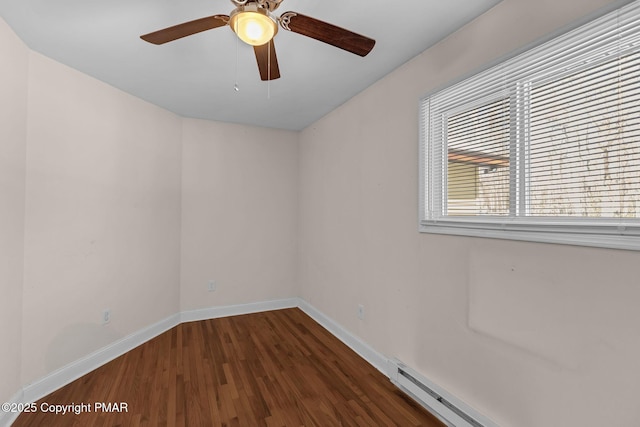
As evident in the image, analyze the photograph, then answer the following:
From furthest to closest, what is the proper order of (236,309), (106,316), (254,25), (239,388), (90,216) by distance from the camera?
(236,309) < (106,316) < (90,216) < (239,388) < (254,25)

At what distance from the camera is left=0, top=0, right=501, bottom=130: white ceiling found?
1.59m

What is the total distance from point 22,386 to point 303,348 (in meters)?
2.02

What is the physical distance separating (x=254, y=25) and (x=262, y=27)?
0.03m

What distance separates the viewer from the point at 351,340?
2.80 metres

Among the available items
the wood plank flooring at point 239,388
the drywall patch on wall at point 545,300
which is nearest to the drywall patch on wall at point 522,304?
the drywall patch on wall at point 545,300

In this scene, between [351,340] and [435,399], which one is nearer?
[435,399]

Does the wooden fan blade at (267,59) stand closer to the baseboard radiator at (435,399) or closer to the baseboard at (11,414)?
the baseboard radiator at (435,399)

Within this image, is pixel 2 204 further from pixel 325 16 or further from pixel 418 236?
pixel 418 236

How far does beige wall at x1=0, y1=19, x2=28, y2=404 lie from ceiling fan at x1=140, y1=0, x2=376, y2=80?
1.19m

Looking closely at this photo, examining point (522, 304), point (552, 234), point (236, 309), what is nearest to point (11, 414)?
point (236, 309)

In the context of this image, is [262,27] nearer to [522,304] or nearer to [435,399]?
[522,304]

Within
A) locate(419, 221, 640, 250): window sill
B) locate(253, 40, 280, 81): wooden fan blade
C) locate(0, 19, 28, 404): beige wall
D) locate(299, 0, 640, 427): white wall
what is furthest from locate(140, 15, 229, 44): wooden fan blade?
locate(419, 221, 640, 250): window sill

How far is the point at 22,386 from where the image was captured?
1.95 m

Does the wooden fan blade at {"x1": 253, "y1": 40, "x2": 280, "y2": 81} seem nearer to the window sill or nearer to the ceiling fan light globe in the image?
the ceiling fan light globe
